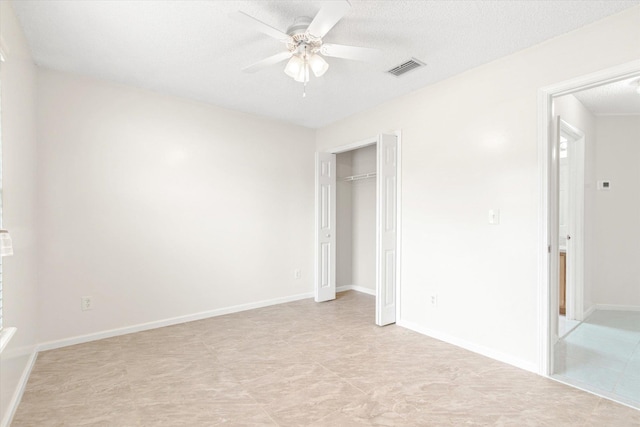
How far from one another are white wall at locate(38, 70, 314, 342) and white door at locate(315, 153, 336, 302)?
0.29 m

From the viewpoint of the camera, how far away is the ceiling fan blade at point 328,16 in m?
1.72

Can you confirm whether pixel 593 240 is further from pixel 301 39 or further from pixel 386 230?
pixel 301 39

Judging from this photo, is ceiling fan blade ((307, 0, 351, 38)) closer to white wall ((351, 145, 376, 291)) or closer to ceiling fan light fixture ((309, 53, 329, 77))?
ceiling fan light fixture ((309, 53, 329, 77))

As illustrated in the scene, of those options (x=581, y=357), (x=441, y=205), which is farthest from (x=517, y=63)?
(x=581, y=357)

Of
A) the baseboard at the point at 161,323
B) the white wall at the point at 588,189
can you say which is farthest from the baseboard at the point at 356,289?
the white wall at the point at 588,189

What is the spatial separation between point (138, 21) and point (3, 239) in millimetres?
1643

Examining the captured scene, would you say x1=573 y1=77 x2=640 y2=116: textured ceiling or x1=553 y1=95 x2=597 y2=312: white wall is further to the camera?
x1=553 y1=95 x2=597 y2=312: white wall

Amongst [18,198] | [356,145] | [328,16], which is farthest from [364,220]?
[18,198]

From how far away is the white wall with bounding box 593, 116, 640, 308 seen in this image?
4137 mm

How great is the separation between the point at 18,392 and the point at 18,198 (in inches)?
53.0

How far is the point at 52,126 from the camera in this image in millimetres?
3023

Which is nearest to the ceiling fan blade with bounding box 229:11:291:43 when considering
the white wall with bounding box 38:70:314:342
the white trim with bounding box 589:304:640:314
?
the white wall with bounding box 38:70:314:342

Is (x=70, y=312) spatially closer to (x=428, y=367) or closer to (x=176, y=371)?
(x=176, y=371)

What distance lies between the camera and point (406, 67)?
2951 millimetres
